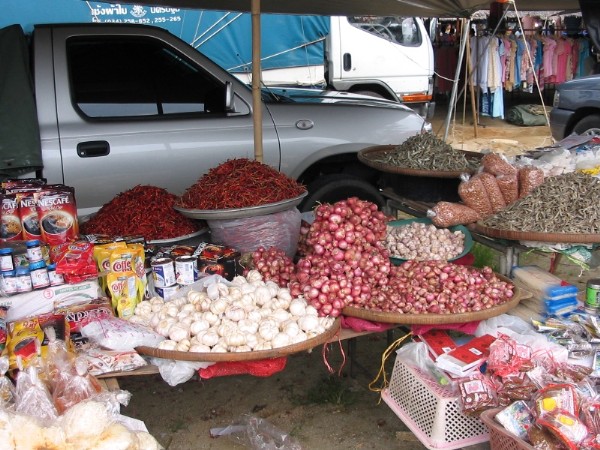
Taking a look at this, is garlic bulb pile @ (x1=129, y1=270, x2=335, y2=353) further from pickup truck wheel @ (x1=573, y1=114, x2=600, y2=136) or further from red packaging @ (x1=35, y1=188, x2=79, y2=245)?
pickup truck wheel @ (x1=573, y1=114, x2=600, y2=136)

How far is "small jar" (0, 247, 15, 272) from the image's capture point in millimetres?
2609

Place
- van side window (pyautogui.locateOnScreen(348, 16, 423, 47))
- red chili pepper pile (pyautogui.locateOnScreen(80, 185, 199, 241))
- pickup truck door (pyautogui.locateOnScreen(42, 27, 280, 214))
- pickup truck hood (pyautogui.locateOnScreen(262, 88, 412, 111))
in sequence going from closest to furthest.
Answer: red chili pepper pile (pyautogui.locateOnScreen(80, 185, 199, 241)) → pickup truck door (pyautogui.locateOnScreen(42, 27, 280, 214)) → pickup truck hood (pyautogui.locateOnScreen(262, 88, 412, 111)) → van side window (pyautogui.locateOnScreen(348, 16, 423, 47))

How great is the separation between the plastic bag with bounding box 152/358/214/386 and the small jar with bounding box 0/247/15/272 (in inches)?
30.7

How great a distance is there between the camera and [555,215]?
3.28 metres

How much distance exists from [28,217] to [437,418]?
2.24 m

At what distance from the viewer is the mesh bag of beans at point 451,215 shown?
11.8 feet

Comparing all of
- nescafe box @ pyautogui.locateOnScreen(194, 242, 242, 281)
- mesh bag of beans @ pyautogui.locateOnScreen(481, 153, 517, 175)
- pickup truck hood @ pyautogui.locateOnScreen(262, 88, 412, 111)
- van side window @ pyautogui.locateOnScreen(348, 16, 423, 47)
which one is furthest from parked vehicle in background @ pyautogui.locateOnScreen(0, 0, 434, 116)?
nescafe box @ pyautogui.locateOnScreen(194, 242, 242, 281)

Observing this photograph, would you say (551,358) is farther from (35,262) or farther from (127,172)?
(127,172)

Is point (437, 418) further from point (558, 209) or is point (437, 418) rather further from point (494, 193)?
point (494, 193)

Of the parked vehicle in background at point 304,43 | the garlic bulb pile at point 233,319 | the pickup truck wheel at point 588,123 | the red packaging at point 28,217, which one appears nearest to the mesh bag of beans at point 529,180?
the garlic bulb pile at point 233,319

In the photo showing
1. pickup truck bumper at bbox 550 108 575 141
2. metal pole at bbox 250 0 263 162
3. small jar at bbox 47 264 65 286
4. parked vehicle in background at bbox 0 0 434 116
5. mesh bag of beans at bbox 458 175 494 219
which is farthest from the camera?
parked vehicle in background at bbox 0 0 434 116

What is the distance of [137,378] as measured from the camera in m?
3.88

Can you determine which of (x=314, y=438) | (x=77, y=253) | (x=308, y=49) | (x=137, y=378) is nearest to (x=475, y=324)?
(x=314, y=438)

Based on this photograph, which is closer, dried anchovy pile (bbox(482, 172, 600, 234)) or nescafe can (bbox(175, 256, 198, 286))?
nescafe can (bbox(175, 256, 198, 286))
